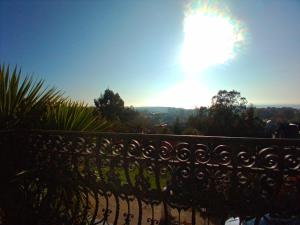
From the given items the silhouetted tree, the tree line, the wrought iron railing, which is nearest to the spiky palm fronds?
the wrought iron railing

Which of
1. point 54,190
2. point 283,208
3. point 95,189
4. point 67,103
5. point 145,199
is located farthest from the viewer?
point 67,103

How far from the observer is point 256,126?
2808 cm

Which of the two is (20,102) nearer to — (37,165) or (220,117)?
(37,165)

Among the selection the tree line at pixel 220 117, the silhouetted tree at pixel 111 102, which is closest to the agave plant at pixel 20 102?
the tree line at pixel 220 117

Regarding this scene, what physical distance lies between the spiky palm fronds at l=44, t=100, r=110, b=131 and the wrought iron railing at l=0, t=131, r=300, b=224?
0.56 meters

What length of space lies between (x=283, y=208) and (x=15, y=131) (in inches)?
112

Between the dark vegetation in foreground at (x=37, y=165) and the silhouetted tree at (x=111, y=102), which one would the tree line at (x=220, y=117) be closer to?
the silhouetted tree at (x=111, y=102)

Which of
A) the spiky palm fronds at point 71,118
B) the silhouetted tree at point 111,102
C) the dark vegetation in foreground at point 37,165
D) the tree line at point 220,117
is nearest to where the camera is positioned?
the dark vegetation in foreground at point 37,165

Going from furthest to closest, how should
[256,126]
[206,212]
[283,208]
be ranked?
1. [256,126]
2. [206,212]
3. [283,208]

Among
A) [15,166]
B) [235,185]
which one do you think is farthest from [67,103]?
[235,185]

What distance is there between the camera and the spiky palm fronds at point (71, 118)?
12.1ft

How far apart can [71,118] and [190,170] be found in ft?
6.76

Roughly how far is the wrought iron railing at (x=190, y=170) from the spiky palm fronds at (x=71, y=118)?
0.56 m

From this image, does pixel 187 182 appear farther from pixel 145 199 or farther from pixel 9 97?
pixel 9 97
